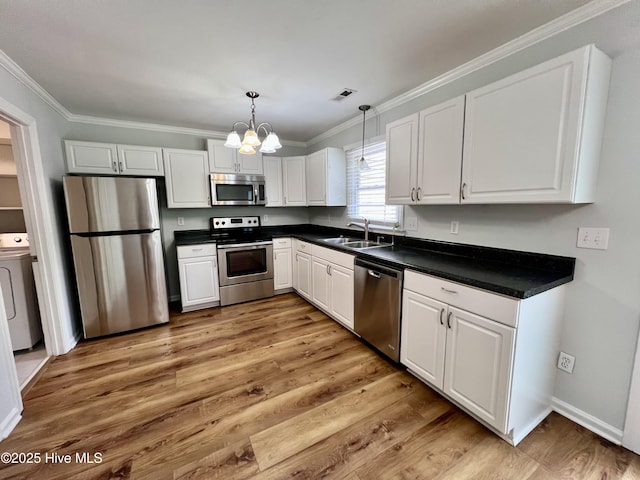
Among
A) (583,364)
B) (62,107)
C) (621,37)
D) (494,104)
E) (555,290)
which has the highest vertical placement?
(62,107)

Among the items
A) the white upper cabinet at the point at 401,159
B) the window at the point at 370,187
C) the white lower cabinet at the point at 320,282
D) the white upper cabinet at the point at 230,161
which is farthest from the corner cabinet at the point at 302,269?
the white upper cabinet at the point at 401,159

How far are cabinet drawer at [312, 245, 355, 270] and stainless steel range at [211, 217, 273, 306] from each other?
83cm

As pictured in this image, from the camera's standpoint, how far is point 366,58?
1.95 m

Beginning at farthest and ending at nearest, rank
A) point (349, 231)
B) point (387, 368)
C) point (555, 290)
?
1. point (349, 231)
2. point (387, 368)
3. point (555, 290)

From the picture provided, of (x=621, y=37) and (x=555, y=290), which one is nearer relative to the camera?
(x=621, y=37)

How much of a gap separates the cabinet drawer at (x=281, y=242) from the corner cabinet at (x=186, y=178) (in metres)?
1.04

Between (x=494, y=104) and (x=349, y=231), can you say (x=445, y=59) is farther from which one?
(x=349, y=231)

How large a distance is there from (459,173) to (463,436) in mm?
1659

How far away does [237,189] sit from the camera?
3.73 m

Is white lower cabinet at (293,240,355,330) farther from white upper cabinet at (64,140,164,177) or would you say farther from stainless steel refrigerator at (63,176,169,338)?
white upper cabinet at (64,140,164,177)

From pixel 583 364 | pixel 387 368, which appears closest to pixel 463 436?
pixel 387 368

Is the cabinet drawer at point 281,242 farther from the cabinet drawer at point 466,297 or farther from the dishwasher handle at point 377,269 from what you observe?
the cabinet drawer at point 466,297

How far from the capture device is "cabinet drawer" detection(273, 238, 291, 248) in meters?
3.79

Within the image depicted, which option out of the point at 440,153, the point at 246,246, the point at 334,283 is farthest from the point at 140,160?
the point at 440,153
